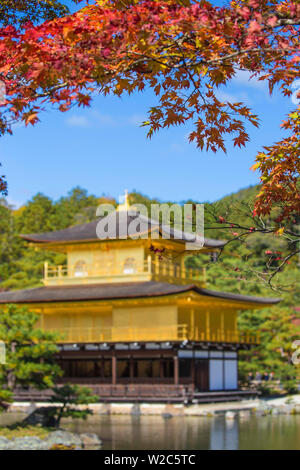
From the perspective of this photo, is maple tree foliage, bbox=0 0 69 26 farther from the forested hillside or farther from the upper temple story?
the upper temple story

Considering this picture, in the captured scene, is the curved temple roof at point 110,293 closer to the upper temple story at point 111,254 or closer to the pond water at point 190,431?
the upper temple story at point 111,254

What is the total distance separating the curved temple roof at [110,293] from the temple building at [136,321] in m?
0.05

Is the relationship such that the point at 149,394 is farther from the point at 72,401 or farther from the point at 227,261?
the point at 227,261

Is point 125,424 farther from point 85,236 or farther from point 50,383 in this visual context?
point 85,236

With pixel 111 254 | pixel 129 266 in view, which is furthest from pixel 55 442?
pixel 111 254

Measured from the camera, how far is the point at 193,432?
62.1 feet

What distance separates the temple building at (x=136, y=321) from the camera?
2756cm

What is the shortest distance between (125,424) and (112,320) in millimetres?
9006

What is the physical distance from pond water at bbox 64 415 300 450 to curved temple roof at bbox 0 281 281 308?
5164 millimetres

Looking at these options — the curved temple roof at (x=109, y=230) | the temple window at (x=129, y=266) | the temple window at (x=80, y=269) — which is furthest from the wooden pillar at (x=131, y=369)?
the temple window at (x=80, y=269)

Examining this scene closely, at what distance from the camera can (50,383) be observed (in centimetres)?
1808

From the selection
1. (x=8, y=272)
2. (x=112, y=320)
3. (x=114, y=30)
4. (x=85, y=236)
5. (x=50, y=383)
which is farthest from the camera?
(x=8, y=272)

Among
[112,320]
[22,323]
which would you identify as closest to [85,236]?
[112,320]

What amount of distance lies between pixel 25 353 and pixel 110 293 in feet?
35.1
